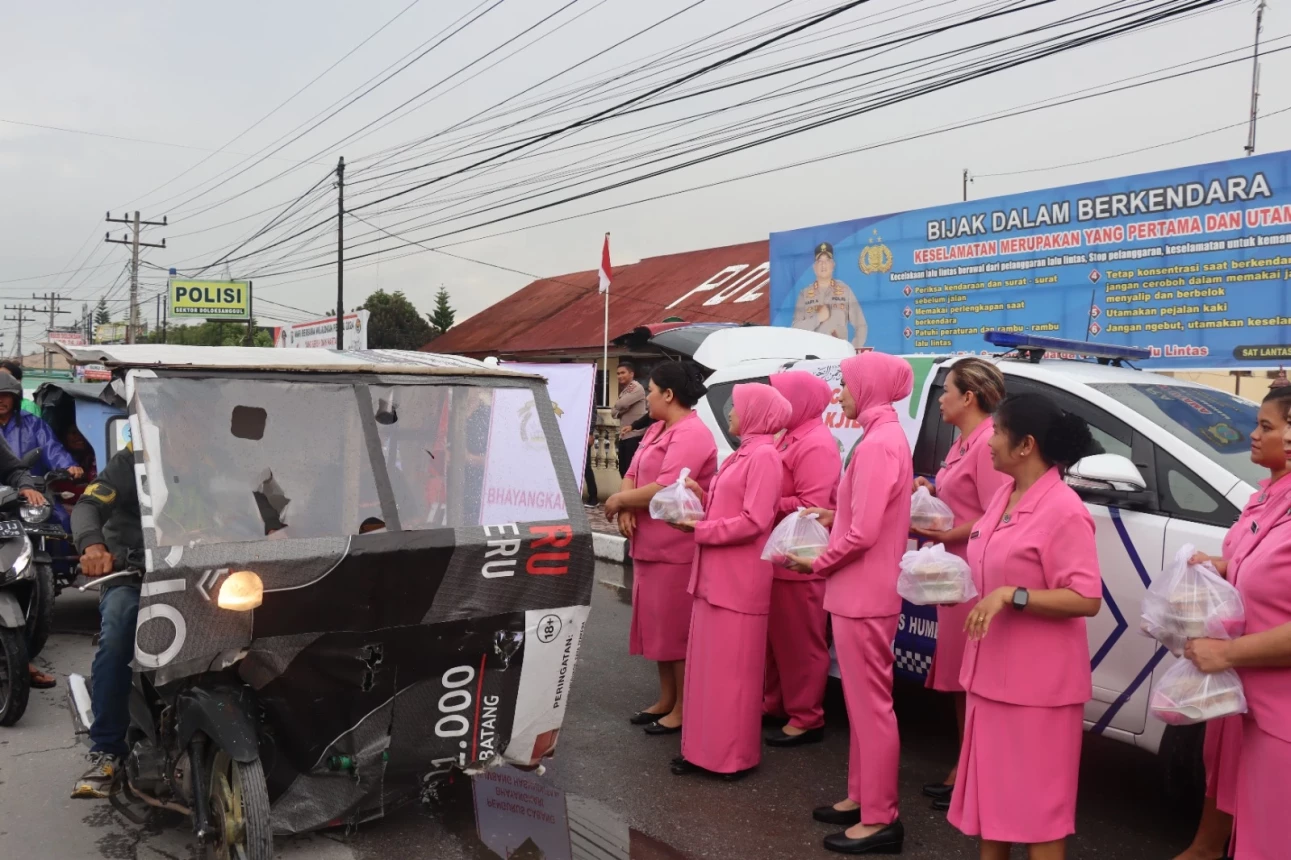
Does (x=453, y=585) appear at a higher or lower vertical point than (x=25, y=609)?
higher

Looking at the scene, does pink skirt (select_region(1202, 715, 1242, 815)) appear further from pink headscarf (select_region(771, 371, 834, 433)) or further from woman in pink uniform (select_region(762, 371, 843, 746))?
pink headscarf (select_region(771, 371, 834, 433))

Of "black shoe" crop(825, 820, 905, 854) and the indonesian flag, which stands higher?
the indonesian flag

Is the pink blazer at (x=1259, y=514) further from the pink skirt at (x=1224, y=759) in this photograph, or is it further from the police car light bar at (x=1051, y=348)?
the police car light bar at (x=1051, y=348)

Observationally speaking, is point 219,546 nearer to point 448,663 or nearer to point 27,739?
point 448,663

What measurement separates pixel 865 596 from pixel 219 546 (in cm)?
252

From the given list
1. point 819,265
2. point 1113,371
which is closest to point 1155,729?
point 1113,371

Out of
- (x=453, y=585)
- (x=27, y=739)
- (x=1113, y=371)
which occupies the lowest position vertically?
(x=27, y=739)

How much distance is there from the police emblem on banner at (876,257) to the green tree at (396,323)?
35.1m

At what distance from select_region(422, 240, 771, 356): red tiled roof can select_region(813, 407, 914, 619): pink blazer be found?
53.4 ft

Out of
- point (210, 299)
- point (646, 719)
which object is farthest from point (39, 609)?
point (210, 299)

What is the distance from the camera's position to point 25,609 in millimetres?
6184

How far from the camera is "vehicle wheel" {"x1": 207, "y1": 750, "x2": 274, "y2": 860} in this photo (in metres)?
3.46

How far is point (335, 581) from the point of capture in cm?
365

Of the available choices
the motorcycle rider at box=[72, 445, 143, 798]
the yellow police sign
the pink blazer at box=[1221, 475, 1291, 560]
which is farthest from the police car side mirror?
the yellow police sign
